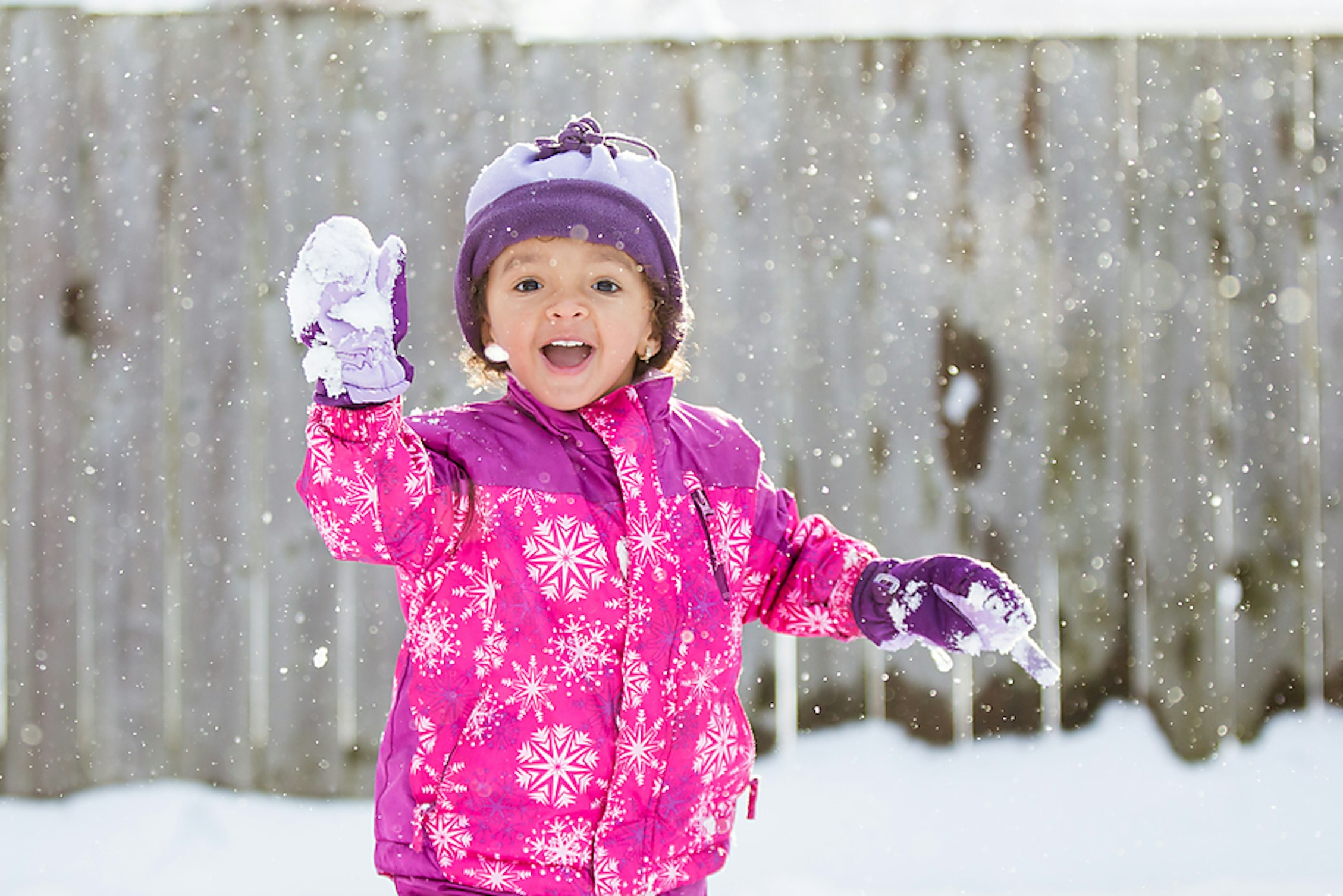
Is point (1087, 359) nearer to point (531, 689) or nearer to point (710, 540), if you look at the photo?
point (710, 540)

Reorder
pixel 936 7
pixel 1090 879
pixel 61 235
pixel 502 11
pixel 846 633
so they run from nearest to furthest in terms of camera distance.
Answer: pixel 846 633
pixel 1090 879
pixel 61 235
pixel 502 11
pixel 936 7

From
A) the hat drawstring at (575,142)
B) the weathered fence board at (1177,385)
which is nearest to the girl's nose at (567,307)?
the hat drawstring at (575,142)

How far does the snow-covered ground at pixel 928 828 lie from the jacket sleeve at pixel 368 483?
150 centimetres

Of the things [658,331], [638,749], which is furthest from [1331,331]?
[638,749]

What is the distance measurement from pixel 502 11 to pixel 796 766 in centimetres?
230

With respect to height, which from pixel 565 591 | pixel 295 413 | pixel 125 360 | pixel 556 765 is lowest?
pixel 556 765

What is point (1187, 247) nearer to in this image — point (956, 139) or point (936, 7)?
point (956, 139)

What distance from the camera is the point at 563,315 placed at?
5.17 feet

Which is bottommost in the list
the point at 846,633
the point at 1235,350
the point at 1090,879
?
the point at 1090,879

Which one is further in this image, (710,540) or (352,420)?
(710,540)

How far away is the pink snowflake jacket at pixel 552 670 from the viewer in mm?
1462

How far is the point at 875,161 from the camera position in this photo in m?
2.94

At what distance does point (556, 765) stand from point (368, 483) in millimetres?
460

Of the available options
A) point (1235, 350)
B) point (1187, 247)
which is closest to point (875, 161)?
point (1187, 247)
